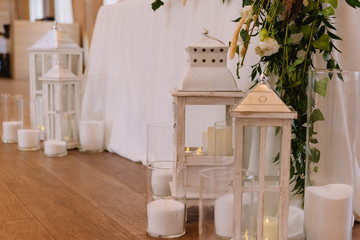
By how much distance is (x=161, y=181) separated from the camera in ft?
4.75

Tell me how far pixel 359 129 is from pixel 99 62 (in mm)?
1552

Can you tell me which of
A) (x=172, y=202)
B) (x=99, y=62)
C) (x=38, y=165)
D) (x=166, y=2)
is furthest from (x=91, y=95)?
(x=172, y=202)

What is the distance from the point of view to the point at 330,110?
4.11 ft

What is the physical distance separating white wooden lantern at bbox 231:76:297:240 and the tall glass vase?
0.13m

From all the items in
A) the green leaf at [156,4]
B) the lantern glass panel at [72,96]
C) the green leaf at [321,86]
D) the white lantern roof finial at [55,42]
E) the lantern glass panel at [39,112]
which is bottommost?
the lantern glass panel at [39,112]

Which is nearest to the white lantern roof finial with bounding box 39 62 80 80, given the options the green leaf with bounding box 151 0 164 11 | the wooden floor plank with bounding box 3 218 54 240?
the green leaf with bounding box 151 0 164 11

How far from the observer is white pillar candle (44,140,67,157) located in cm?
248

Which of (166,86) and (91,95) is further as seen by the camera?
(91,95)

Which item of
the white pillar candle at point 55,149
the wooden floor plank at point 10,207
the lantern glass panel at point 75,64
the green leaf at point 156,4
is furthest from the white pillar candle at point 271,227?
the lantern glass panel at point 75,64

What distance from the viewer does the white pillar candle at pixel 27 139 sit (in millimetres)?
2635

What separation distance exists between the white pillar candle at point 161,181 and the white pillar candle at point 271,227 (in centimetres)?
31

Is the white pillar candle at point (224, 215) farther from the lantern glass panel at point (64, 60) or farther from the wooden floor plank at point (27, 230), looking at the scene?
the lantern glass panel at point (64, 60)

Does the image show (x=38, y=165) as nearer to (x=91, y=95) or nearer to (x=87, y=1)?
(x=91, y=95)

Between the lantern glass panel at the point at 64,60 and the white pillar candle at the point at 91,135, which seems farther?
the lantern glass panel at the point at 64,60
